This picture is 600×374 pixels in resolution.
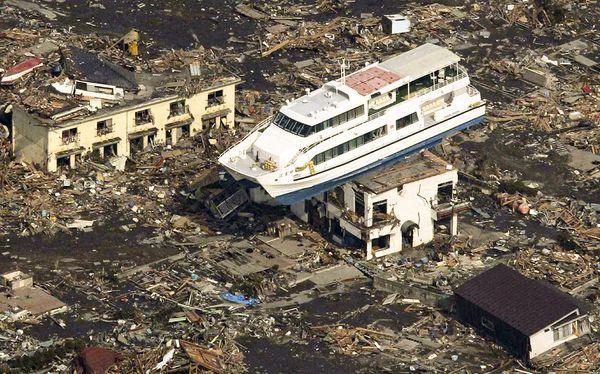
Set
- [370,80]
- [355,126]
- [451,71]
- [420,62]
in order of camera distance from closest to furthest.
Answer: [355,126], [370,80], [420,62], [451,71]

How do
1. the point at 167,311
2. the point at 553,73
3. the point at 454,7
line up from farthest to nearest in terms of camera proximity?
the point at 454,7 → the point at 553,73 → the point at 167,311

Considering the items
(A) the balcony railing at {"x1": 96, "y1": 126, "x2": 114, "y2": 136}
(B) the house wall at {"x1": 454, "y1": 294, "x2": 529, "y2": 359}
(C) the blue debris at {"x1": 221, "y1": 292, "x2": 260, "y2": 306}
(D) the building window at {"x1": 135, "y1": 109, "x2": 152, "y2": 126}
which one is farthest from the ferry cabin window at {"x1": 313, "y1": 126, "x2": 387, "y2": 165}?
(A) the balcony railing at {"x1": 96, "y1": 126, "x2": 114, "y2": 136}

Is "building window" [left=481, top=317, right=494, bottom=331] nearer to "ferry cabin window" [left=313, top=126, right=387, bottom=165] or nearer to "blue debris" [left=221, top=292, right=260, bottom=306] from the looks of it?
"blue debris" [left=221, top=292, right=260, bottom=306]

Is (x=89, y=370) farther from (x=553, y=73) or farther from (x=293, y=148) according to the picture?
(x=553, y=73)

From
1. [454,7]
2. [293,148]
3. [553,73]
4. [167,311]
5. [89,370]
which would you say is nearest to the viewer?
[89,370]

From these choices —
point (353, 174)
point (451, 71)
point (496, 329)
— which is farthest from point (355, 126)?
point (496, 329)

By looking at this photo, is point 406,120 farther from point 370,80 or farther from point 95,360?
point 95,360

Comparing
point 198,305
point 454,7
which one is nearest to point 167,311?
point 198,305
